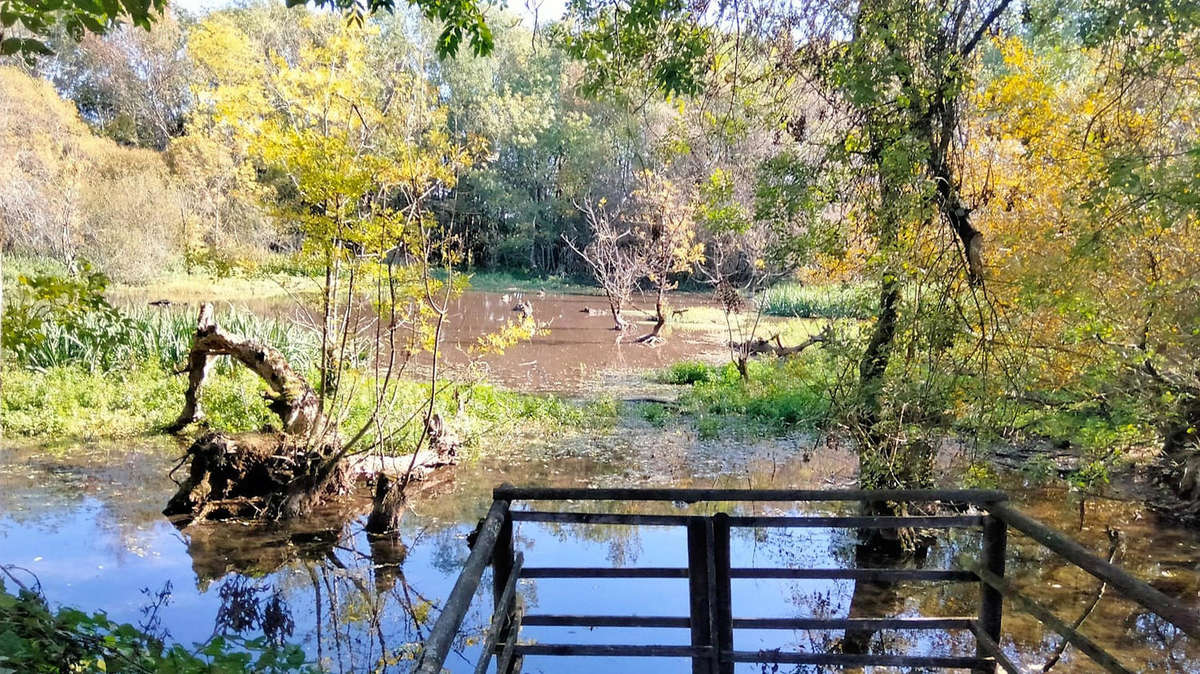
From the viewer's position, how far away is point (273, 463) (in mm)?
7238

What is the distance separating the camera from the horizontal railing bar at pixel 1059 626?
2066mm

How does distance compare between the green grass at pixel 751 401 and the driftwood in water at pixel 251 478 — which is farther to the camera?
the green grass at pixel 751 401

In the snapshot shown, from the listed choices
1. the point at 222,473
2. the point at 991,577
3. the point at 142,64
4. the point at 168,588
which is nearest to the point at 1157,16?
the point at 991,577

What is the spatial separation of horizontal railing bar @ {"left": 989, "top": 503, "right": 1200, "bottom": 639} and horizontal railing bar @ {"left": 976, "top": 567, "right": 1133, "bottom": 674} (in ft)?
0.58

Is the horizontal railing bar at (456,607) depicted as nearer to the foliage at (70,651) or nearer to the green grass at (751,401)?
the foliage at (70,651)

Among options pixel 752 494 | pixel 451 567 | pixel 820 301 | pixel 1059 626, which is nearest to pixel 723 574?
pixel 752 494

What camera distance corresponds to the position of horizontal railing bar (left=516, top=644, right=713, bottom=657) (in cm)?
284

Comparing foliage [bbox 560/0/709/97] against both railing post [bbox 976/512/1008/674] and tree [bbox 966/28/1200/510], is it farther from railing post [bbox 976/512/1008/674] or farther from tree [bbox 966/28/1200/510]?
railing post [bbox 976/512/1008/674]

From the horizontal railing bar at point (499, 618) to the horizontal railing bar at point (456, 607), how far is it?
0.84ft

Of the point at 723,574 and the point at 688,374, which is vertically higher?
the point at 723,574

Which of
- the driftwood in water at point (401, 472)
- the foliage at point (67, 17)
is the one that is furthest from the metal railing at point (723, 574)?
the driftwood in water at point (401, 472)

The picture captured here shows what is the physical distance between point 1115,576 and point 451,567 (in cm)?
508

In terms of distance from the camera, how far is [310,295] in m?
7.96

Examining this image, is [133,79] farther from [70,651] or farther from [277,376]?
[70,651]
